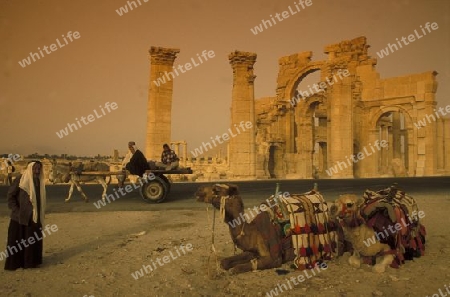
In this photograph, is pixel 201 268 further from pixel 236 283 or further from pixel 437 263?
pixel 437 263

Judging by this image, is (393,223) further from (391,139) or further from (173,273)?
(391,139)

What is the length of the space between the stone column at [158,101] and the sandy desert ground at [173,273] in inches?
584

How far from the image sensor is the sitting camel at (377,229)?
591 cm

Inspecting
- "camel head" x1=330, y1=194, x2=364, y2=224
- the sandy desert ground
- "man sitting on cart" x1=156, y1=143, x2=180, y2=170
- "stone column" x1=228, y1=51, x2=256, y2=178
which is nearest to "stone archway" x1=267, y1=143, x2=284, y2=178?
"stone column" x1=228, y1=51, x2=256, y2=178

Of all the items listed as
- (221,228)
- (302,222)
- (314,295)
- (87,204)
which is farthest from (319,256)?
(87,204)

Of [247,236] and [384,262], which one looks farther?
[384,262]

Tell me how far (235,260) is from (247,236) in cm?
44

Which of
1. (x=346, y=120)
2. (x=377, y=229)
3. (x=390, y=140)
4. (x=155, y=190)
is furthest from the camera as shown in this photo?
(x=390, y=140)

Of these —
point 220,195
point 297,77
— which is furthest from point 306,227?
point 297,77

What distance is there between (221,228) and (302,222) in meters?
3.59

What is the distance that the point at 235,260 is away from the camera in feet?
18.7

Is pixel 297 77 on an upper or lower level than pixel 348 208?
upper

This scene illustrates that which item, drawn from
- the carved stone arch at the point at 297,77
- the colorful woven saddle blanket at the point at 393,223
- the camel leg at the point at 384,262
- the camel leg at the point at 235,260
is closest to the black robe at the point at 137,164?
the camel leg at the point at 235,260

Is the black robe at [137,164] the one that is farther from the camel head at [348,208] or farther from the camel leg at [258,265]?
the camel head at [348,208]
